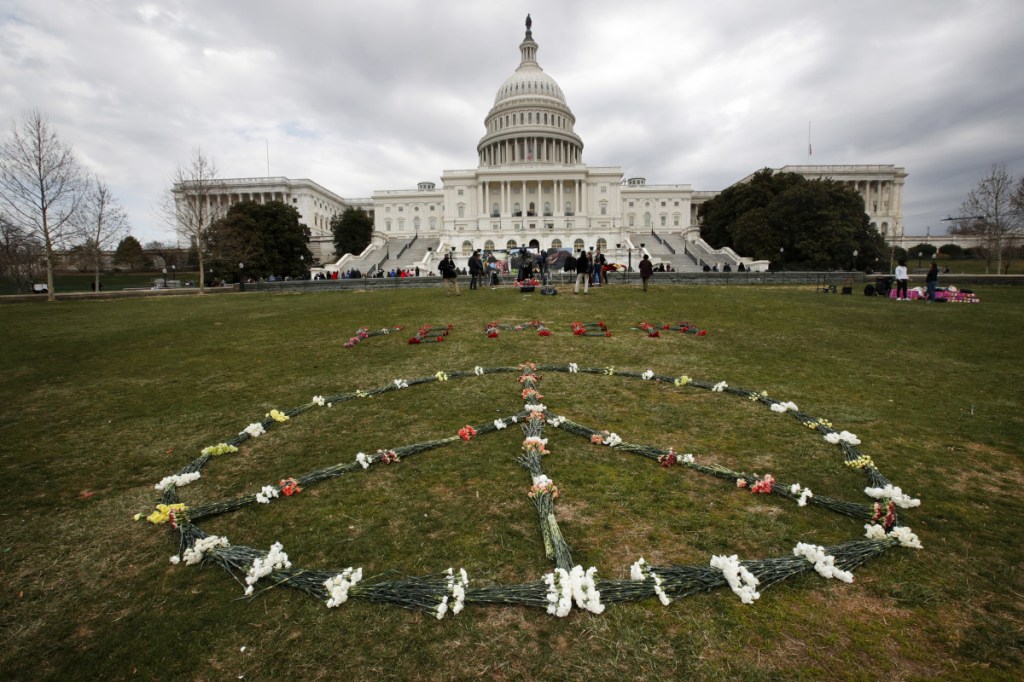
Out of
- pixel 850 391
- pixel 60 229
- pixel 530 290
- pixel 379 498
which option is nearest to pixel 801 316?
pixel 850 391

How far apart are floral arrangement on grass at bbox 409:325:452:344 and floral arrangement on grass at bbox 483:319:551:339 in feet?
3.60

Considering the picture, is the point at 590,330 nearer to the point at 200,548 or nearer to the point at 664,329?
the point at 664,329

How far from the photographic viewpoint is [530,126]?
84.6m

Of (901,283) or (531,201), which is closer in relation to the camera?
(901,283)

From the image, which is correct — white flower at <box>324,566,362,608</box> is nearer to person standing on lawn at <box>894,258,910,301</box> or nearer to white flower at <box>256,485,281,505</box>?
white flower at <box>256,485,281,505</box>

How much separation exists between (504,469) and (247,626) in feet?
8.16

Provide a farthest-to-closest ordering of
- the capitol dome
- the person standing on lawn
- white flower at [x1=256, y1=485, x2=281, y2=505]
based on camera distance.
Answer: the capitol dome
the person standing on lawn
white flower at [x1=256, y1=485, x2=281, y2=505]

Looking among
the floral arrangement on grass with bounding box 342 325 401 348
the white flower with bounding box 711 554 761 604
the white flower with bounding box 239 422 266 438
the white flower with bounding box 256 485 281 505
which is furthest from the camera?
the floral arrangement on grass with bounding box 342 325 401 348

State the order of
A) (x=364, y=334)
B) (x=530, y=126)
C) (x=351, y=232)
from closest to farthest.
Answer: (x=364, y=334) < (x=351, y=232) < (x=530, y=126)

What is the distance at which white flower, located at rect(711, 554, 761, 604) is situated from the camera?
118 inches

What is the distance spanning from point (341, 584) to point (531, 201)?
86.0 metres

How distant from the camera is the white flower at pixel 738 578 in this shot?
Answer: 9.87 ft

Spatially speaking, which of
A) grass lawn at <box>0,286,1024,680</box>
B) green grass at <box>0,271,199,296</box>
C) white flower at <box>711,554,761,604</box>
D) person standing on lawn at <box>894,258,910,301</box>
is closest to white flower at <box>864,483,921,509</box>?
grass lawn at <box>0,286,1024,680</box>

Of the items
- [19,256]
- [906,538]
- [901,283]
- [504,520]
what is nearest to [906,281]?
[901,283]
